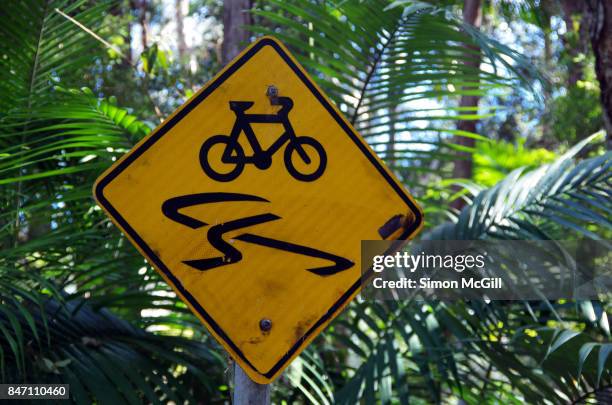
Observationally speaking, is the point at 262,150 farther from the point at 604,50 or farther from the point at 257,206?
the point at 604,50

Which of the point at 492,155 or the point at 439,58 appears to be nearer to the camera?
the point at 439,58

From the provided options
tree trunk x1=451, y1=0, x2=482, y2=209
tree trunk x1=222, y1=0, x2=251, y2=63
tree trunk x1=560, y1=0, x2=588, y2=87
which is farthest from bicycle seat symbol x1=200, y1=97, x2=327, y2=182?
tree trunk x1=560, y1=0, x2=588, y2=87

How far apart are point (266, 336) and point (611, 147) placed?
102 inches

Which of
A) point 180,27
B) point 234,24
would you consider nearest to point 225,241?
point 234,24

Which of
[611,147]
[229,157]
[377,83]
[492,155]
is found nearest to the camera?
[229,157]

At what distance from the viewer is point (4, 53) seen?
10.5ft

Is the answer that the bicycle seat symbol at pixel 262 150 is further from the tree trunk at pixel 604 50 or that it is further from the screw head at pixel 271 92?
the tree trunk at pixel 604 50

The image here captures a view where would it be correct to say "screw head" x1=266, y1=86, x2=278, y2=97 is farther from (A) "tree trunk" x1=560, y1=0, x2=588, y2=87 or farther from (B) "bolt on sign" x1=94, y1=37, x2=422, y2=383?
(A) "tree trunk" x1=560, y1=0, x2=588, y2=87

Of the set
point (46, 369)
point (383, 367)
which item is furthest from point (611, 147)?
point (46, 369)

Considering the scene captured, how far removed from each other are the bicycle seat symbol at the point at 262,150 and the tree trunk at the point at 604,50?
7.68 feet

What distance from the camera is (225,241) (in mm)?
1854

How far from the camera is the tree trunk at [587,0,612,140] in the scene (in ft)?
12.3

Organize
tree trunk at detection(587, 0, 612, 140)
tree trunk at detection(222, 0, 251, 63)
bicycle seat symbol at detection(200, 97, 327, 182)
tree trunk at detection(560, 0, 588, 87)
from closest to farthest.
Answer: bicycle seat symbol at detection(200, 97, 327, 182) < tree trunk at detection(587, 0, 612, 140) < tree trunk at detection(222, 0, 251, 63) < tree trunk at detection(560, 0, 588, 87)

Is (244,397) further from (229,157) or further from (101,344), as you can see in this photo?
(101,344)
